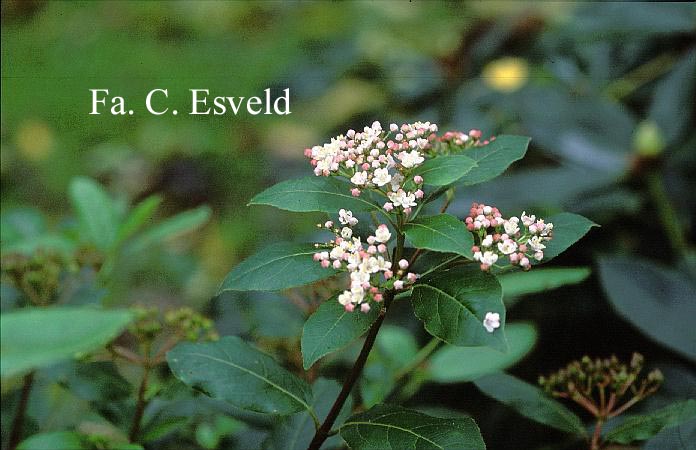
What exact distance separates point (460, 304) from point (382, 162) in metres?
0.14

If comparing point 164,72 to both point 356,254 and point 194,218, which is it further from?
point 356,254

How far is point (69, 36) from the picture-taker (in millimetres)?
3078

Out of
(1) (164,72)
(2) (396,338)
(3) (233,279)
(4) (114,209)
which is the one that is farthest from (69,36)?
(3) (233,279)

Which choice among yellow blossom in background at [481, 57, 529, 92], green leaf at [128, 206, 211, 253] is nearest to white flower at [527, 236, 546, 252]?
green leaf at [128, 206, 211, 253]

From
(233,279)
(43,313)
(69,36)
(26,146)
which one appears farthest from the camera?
(69,36)

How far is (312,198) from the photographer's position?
1.83ft

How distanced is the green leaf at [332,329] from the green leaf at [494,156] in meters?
0.14

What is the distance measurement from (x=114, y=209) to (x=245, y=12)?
2312 mm

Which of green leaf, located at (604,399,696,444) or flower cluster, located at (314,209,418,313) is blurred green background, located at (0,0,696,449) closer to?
green leaf, located at (604,399,696,444)

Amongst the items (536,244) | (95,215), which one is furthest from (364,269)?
(95,215)

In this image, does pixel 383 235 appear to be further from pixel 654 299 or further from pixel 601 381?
pixel 654 299

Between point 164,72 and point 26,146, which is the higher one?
point 164,72

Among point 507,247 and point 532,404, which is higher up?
point 507,247

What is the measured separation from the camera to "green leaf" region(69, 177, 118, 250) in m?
1.01
